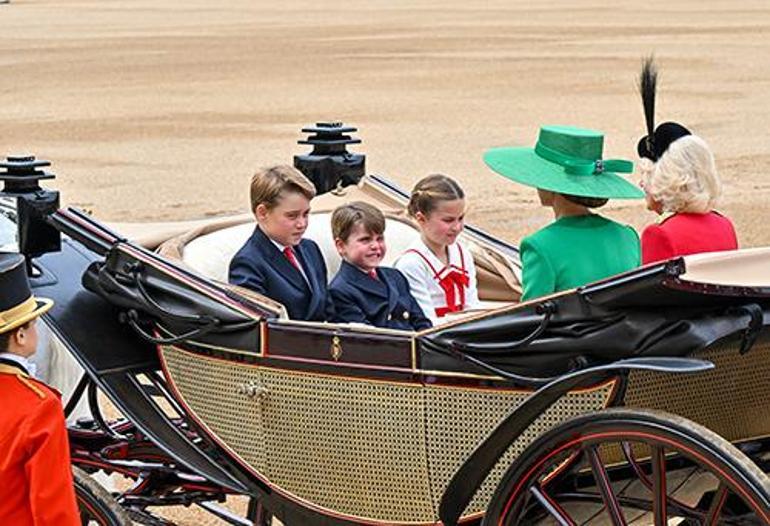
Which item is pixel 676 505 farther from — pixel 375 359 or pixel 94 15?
pixel 94 15

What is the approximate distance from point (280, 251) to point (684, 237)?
107cm

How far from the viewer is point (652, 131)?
4.33 meters

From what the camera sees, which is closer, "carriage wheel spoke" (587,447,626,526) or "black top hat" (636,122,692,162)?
"carriage wheel spoke" (587,447,626,526)

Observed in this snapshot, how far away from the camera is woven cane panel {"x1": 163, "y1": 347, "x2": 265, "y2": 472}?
13.6 feet

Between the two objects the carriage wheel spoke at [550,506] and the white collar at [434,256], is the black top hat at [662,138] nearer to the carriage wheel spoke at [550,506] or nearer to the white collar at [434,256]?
the white collar at [434,256]

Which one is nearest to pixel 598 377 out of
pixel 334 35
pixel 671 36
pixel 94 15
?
pixel 671 36

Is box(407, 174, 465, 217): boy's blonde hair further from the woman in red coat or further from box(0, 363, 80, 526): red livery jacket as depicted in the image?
box(0, 363, 80, 526): red livery jacket

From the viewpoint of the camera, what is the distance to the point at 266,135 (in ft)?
52.7

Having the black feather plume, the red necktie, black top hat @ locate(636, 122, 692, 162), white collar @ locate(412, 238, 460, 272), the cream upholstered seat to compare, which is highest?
the black feather plume

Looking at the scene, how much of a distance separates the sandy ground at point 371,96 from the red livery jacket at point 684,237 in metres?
6.56

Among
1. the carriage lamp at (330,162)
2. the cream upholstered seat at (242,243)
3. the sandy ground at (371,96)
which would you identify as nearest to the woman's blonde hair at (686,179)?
the cream upholstered seat at (242,243)

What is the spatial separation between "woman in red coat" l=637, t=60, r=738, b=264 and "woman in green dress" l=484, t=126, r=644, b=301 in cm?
7

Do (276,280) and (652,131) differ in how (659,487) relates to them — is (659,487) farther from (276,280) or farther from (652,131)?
(276,280)

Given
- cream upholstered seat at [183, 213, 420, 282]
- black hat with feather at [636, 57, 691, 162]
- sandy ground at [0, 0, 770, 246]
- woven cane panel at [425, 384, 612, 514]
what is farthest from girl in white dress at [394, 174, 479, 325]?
sandy ground at [0, 0, 770, 246]
